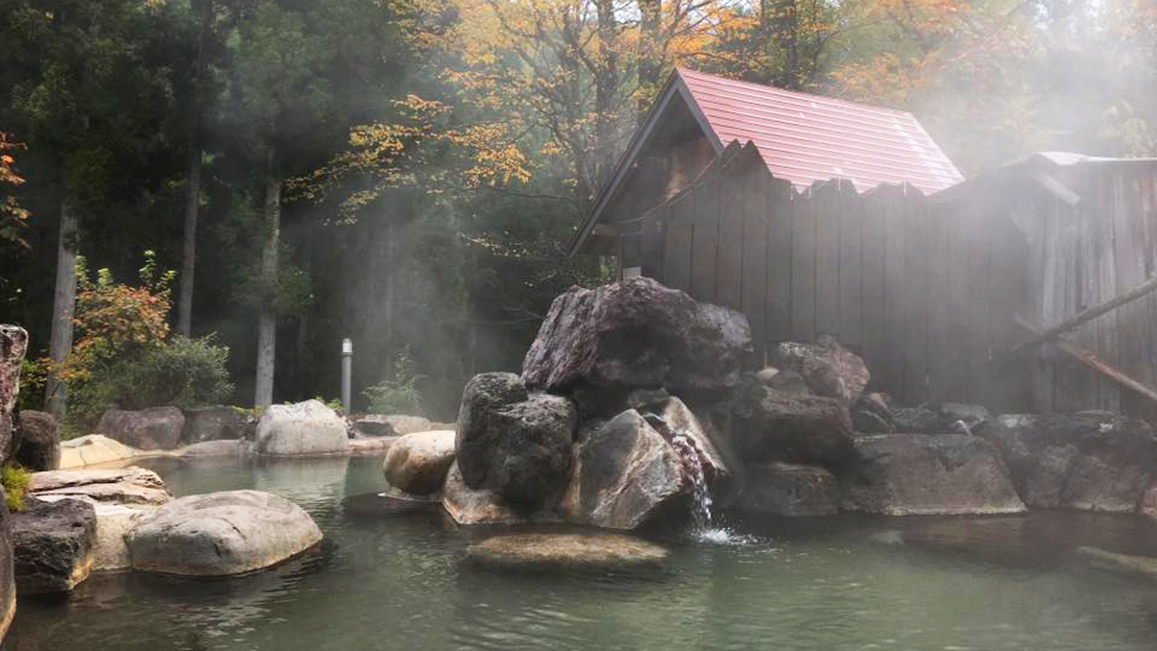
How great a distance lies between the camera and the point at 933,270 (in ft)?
35.7

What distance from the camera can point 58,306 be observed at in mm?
17094

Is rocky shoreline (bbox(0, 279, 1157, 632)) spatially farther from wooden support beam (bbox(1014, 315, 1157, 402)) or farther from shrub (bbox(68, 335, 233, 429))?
shrub (bbox(68, 335, 233, 429))

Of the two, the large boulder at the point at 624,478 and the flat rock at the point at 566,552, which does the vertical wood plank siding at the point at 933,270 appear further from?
the flat rock at the point at 566,552

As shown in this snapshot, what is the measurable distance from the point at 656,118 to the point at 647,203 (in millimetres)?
1753

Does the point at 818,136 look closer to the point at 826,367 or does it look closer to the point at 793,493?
the point at 826,367

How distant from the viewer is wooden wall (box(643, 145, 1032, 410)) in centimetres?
1027

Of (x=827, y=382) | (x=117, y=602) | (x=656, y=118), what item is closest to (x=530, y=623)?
(x=117, y=602)

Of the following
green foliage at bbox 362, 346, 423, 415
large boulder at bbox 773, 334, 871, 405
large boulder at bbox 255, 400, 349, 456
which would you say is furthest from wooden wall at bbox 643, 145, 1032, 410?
green foliage at bbox 362, 346, 423, 415

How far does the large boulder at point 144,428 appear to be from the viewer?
1483cm

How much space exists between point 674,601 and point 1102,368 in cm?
676

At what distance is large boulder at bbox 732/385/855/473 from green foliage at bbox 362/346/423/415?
12.5 meters

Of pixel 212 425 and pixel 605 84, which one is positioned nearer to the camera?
pixel 212 425

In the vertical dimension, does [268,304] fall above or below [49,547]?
above

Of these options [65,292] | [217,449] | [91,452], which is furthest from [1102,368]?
[65,292]
